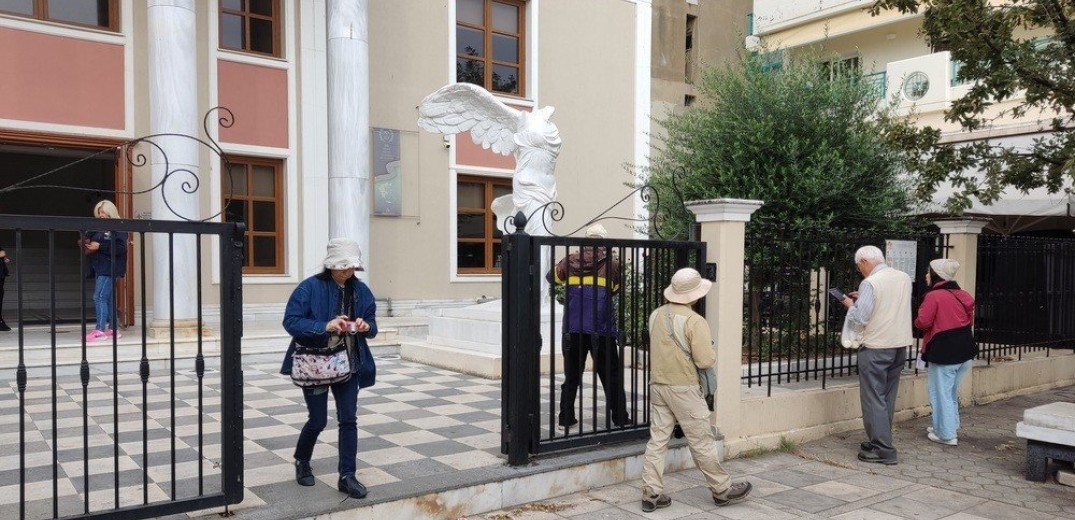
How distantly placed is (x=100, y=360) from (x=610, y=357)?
666cm

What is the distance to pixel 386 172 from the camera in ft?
45.2

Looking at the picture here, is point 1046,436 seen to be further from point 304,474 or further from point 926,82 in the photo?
point 926,82

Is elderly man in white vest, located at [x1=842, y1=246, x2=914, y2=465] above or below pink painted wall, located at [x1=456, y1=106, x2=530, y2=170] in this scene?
below

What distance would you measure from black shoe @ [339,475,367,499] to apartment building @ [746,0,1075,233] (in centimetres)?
894

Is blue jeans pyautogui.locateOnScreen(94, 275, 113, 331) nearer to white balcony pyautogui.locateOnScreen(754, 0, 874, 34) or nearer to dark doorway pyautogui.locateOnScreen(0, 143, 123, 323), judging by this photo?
dark doorway pyautogui.locateOnScreen(0, 143, 123, 323)

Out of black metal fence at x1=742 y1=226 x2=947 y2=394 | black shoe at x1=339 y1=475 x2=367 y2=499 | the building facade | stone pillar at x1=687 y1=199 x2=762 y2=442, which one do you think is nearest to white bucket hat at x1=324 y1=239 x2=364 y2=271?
black shoe at x1=339 y1=475 x2=367 y2=499

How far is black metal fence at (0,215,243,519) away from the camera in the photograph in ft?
12.3

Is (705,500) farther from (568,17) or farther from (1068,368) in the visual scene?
(568,17)

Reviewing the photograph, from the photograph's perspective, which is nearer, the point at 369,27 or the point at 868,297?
the point at 868,297

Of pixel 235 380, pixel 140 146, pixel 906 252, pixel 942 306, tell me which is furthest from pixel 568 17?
pixel 235 380

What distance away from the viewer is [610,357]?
5801mm

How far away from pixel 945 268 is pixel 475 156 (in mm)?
9582

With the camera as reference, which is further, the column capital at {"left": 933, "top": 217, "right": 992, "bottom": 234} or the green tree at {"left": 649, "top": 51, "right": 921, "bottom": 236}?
the green tree at {"left": 649, "top": 51, "right": 921, "bottom": 236}

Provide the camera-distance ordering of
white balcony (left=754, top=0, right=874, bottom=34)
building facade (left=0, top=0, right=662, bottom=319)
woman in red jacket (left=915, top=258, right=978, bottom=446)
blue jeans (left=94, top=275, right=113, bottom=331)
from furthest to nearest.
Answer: white balcony (left=754, top=0, right=874, bottom=34) < building facade (left=0, top=0, right=662, bottom=319) < blue jeans (left=94, top=275, right=113, bottom=331) < woman in red jacket (left=915, top=258, right=978, bottom=446)
